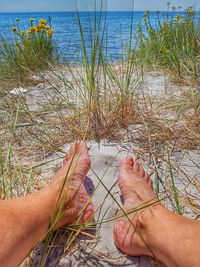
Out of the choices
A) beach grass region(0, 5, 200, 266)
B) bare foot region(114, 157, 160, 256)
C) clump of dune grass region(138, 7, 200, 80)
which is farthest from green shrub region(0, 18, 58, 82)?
bare foot region(114, 157, 160, 256)

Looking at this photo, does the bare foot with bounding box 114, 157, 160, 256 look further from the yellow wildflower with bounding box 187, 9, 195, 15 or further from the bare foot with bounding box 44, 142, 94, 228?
the yellow wildflower with bounding box 187, 9, 195, 15

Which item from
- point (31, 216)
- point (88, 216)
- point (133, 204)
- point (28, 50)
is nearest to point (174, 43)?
point (28, 50)

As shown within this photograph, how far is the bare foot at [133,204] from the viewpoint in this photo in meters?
0.90

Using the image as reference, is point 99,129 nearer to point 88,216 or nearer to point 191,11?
point 88,216

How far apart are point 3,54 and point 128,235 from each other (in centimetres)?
223

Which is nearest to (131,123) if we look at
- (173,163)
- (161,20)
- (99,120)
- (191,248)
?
(99,120)

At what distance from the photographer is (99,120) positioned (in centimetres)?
151

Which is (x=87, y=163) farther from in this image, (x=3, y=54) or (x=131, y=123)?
(x=3, y=54)

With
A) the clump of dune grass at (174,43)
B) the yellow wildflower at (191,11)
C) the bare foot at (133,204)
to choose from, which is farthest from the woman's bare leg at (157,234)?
the yellow wildflower at (191,11)

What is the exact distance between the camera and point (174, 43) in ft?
9.16

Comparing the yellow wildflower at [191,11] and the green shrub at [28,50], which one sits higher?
the yellow wildflower at [191,11]

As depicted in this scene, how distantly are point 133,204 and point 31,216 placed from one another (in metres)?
0.39

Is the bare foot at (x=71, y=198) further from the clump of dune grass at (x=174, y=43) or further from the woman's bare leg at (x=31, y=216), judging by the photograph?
the clump of dune grass at (x=174, y=43)

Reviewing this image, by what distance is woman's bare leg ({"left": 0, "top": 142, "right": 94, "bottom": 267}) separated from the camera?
2.49 ft
